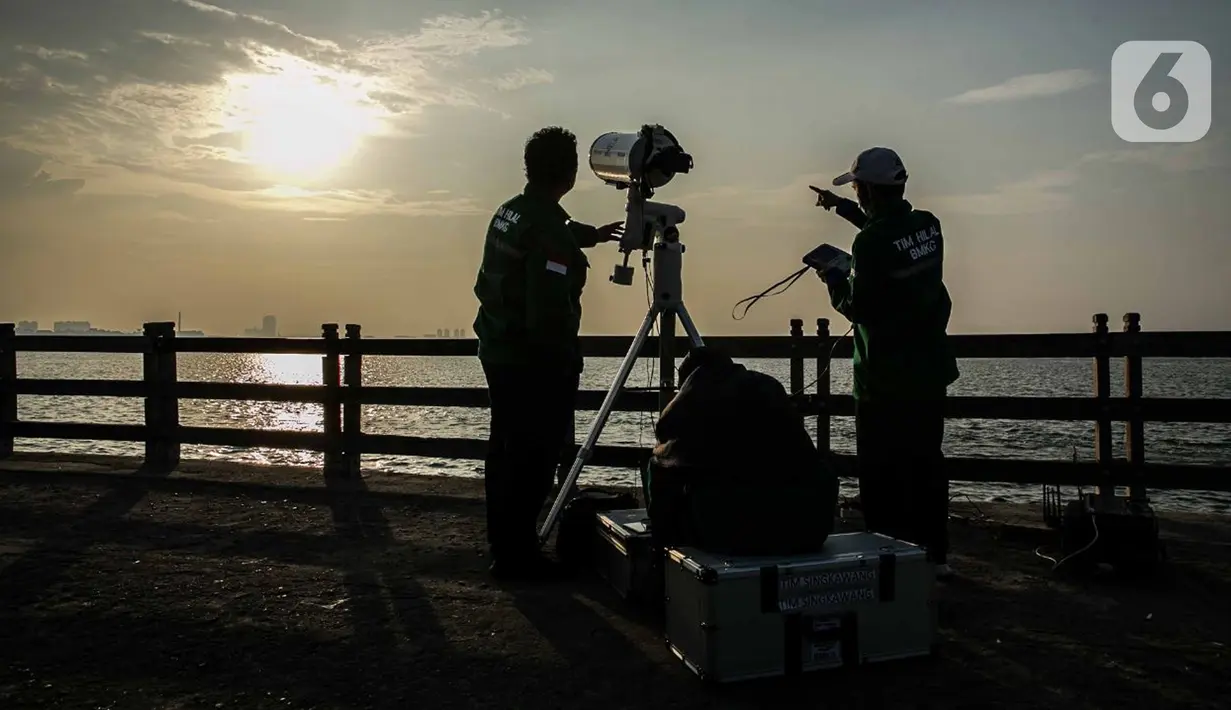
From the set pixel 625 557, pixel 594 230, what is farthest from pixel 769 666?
pixel 594 230

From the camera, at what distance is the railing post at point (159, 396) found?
8273mm

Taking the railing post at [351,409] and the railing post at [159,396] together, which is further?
the railing post at [159,396]

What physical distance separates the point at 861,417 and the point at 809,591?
4.52 feet

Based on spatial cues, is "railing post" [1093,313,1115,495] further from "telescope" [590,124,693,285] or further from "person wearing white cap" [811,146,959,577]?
"telescope" [590,124,693,285]

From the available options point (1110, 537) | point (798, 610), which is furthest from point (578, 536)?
point (1110, 537)

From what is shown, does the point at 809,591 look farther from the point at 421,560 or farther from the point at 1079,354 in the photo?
the point at 1079,354

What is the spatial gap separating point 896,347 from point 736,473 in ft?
4.15

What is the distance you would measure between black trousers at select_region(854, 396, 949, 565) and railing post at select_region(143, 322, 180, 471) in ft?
21.5

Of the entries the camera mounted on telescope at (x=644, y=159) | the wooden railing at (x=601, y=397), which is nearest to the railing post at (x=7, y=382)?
the wooden railing at (x=601, y=397)

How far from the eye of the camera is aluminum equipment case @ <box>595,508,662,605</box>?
3.93 m

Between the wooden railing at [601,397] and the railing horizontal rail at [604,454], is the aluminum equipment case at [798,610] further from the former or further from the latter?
the railing horizontal rail at [604,454]

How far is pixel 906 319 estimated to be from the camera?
162 inches

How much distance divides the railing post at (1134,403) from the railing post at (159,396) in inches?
303

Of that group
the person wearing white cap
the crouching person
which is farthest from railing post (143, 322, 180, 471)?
the person wearing white cap
